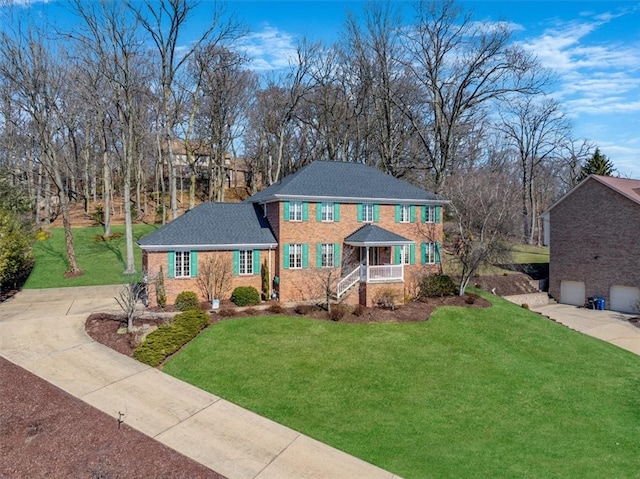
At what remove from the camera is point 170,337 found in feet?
48.2

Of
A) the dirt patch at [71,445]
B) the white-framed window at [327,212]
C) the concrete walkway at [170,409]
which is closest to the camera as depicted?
the dirt patch at [71,445]

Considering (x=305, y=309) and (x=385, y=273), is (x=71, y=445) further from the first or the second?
(x=385, y=273)

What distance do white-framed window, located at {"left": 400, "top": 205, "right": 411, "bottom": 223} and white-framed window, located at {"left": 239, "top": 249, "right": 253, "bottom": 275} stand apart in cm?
965

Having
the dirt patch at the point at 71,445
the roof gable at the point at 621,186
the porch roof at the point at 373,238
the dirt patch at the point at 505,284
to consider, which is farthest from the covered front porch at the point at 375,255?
the roof gable at the point at 621,186

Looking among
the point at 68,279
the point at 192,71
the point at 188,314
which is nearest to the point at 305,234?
the point at 188,314

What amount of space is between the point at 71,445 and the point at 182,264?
37.7ft

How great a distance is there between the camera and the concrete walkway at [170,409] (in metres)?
8.73

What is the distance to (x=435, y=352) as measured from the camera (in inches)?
610

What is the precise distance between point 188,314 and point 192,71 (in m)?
24.3

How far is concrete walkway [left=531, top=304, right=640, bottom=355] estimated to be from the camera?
66.1 feet

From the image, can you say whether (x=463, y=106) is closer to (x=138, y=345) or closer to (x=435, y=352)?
(x=435, y=352)

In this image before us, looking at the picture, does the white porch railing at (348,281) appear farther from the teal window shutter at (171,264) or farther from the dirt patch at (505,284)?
the dirt patch at (505,284)

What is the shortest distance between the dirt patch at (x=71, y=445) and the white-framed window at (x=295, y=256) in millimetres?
12275

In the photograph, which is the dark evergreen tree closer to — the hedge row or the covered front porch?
the covered front porch
